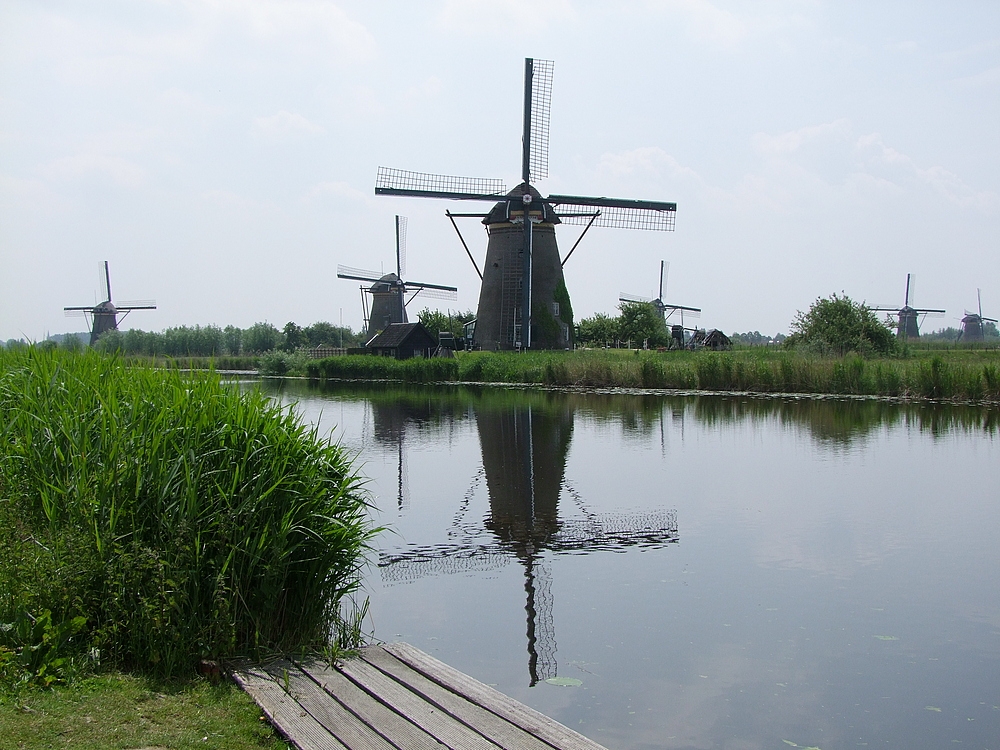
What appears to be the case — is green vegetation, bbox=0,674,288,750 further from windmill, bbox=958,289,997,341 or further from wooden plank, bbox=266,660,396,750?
windmill, bbox=958,289,997,341

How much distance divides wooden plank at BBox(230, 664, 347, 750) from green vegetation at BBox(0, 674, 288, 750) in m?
0.04

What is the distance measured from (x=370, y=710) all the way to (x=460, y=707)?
0.37m

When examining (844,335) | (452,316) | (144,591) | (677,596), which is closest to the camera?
(144,591)

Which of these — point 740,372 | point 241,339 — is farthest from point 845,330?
point 241,339

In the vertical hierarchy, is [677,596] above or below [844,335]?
below

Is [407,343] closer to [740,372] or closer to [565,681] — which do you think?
[740,372]

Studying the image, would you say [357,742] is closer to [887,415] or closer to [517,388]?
[887,415]

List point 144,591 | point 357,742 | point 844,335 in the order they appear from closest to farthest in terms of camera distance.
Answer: point 357,742 < point 144,591 < point 844,335

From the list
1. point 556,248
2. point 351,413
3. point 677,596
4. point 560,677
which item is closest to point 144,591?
point 560,677

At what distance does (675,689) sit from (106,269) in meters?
65.1

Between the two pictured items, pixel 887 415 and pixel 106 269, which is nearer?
pixel 887 415

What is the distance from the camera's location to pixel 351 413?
72.0ft

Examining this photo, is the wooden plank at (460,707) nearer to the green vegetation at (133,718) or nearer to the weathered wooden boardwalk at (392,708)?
the weathered wooden boardwalk at (392,708)

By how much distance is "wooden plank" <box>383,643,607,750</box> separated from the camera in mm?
3412
